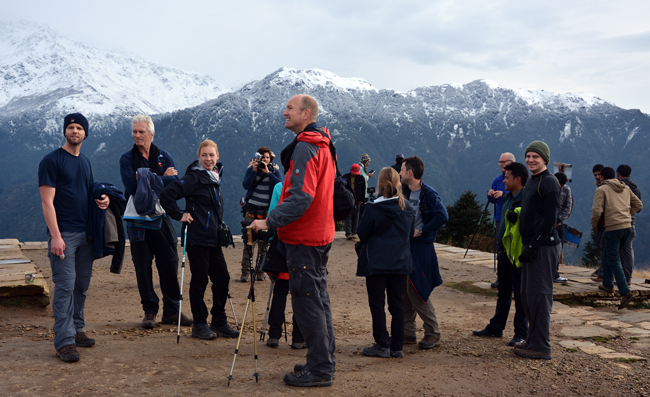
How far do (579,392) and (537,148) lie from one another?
216cm

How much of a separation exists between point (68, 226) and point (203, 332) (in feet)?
5.21

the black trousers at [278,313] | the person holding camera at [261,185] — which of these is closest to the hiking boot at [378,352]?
the black trousers at [278,313]

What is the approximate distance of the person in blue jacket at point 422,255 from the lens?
4699 mm

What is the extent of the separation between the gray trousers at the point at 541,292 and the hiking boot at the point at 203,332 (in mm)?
3045

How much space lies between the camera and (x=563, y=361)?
14.4ft

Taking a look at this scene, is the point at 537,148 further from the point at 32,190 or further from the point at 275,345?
the point at 32,190

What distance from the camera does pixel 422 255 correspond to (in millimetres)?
4801

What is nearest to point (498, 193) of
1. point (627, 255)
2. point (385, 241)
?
point (627, 255)

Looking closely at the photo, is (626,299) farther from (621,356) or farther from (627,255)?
(621,356)

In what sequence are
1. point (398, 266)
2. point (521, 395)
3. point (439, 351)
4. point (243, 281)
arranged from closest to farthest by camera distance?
point (521, 395), point (398, 266), point (439, 351), point (243, 281)

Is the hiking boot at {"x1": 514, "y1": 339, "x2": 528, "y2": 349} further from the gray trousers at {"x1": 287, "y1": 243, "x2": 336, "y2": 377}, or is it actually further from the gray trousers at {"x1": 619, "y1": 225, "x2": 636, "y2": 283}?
the gray trousers at {"x1": 619, "y1": 225, "x2": 636, "y2": 283}

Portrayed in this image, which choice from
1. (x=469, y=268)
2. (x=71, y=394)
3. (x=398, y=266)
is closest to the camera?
(x=71, y=394)

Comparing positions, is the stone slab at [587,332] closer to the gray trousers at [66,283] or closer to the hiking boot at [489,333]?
the hiking boot at [489,333]

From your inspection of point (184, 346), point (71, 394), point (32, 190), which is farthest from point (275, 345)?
point (32, 190)
